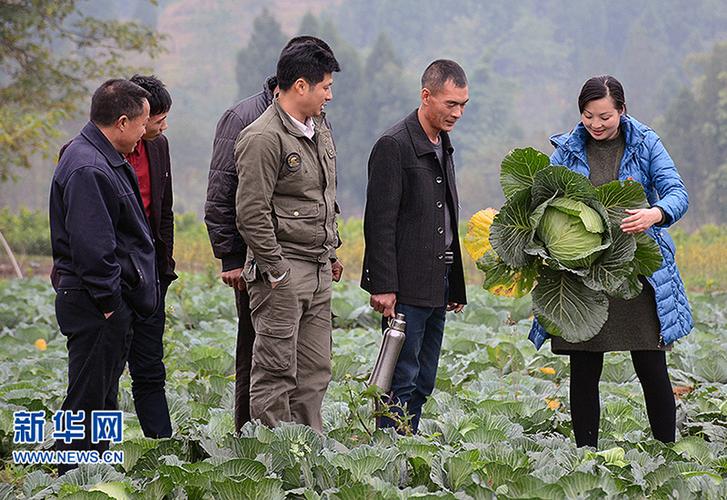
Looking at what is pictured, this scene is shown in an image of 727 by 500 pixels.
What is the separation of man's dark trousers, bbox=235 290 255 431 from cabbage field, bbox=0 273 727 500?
121 millimetres

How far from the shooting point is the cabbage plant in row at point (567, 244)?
3.47 meters

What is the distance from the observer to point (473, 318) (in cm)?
830

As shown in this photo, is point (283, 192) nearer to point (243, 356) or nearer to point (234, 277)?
point (234, 277)

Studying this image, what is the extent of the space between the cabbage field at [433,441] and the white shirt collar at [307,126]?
102cm

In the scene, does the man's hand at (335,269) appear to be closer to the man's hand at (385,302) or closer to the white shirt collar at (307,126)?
the man's hand at (385,302)

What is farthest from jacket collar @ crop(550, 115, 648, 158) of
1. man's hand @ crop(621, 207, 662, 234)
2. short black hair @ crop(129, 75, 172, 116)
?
short black hair @ crop(129, 75, 172, 116)

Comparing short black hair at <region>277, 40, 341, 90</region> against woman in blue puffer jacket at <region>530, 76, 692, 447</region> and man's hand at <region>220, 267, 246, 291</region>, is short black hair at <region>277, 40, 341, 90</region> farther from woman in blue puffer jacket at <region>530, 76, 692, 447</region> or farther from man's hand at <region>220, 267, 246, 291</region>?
woman in blue puffer jacket at <region>530, 76, 692, 447</region>

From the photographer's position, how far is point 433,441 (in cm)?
373

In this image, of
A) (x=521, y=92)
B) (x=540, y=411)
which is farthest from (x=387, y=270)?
(x=521, y=92)

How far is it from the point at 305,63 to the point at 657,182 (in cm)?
138

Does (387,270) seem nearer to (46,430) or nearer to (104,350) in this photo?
(104,350)

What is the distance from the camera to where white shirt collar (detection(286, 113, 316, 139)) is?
368 centimetres

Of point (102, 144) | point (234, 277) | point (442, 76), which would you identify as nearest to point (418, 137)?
point (442, 76)

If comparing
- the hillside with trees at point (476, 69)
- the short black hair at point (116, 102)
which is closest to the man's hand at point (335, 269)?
the short black hair at point (116, 102)
